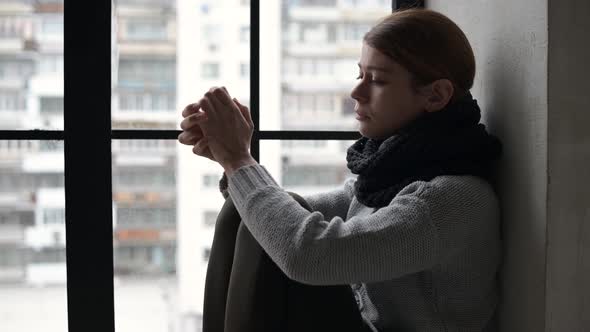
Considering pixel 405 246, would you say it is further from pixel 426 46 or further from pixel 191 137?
pixel 191 137

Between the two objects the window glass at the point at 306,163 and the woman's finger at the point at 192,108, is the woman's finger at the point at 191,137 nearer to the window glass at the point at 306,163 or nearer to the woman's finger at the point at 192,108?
the woman's finger at the point at 192,108

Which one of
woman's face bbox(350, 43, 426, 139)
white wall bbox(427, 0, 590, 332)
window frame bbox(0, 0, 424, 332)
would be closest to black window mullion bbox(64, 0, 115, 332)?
window frame bbox(0, 0, 424, 332)

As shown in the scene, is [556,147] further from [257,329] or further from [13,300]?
[13,300]

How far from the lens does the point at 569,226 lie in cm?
113

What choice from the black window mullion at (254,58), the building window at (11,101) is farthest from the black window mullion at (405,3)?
the building window at (11,101)

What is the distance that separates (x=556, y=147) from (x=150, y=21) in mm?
1077

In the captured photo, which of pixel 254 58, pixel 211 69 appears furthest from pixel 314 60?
pixel 211 69

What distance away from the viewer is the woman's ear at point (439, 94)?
125 cm

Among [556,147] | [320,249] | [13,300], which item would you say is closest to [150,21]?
[13,300]

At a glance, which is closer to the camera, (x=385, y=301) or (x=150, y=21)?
(x=385, y=301)

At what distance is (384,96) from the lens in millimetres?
1281

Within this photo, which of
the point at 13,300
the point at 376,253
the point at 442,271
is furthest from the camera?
the point at 13,300

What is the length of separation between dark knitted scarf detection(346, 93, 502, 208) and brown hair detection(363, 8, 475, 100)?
0.19 ft

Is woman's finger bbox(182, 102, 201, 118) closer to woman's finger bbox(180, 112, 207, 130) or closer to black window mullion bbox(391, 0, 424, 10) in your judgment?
woman's finger bbox(180, 112, 207, 130)
